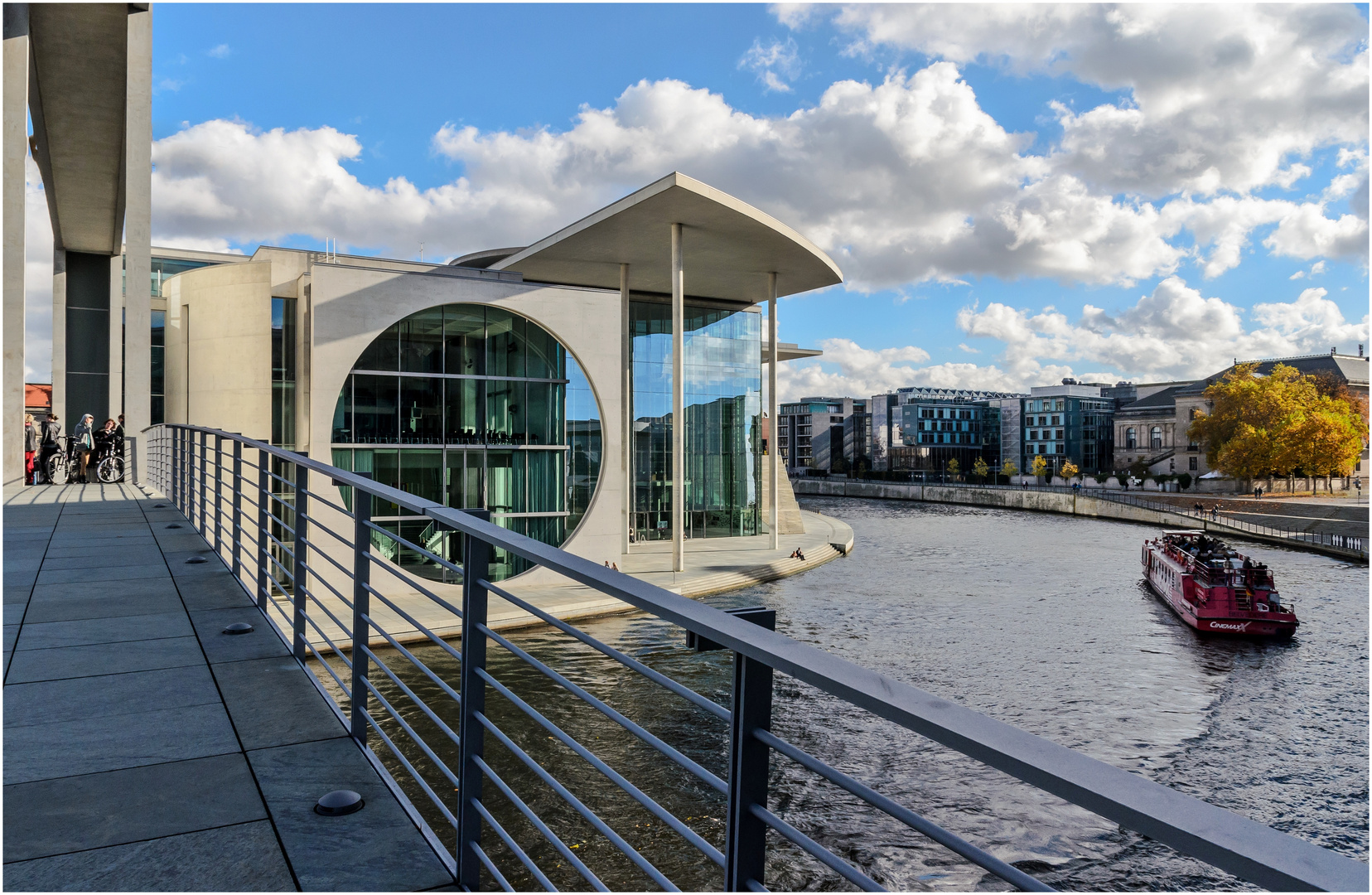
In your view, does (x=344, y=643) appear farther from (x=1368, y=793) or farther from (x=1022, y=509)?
(x=1022, y=509)

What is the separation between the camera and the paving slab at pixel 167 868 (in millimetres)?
2373

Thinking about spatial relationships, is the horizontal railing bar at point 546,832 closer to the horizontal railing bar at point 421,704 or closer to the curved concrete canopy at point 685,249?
the horizontal railing bar at point 421,704

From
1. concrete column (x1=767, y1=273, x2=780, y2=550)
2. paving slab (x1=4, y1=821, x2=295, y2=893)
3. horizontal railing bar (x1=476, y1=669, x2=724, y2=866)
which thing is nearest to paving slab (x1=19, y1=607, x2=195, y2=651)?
paving slab (x1=4, y1=821, x2=295, y2=893)

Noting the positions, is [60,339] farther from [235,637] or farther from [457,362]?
[235,637]

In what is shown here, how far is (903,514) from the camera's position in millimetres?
68875

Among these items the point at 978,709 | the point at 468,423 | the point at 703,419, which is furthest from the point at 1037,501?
the point at 978,709

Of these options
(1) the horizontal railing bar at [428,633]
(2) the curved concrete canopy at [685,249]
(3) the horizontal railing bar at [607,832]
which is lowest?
(3) the horizontal railing bar at [607,832]

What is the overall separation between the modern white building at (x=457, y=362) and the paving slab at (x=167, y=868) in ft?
62.9

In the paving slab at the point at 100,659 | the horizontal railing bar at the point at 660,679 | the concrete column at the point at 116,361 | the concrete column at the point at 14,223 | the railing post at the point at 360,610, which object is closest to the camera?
the horizontal railing bar at the point at 660,679

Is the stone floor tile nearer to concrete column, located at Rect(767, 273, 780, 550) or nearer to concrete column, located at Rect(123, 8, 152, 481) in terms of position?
concrete column, located at Rect(123, 8, 152, 481)

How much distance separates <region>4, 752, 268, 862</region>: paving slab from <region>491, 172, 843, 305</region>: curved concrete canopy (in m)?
22.4

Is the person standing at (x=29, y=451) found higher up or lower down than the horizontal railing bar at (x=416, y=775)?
higher up

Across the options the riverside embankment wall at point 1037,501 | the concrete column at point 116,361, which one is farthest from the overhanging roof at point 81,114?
the riverside embankment wall at point 1037,501

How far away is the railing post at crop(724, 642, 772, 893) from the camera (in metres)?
1.54
